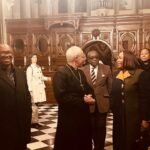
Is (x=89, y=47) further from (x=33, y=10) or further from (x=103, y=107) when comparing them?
(x=103, y=107)

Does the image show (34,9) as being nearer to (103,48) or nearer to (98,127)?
(103,48)

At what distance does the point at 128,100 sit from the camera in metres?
4.14

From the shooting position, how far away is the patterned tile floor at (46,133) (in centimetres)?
591

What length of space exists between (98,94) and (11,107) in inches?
68.5

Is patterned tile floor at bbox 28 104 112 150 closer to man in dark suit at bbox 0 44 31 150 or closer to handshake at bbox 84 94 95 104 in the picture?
handshake at bbox 84 94 95 104

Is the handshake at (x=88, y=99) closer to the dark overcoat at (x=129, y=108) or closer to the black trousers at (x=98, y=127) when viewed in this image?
the dark overcoat at (x=129, y=108)

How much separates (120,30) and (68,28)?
6.29ft

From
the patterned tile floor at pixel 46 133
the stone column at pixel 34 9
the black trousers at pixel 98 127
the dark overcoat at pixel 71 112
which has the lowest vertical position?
the patterned tile floor at pixel 46 133

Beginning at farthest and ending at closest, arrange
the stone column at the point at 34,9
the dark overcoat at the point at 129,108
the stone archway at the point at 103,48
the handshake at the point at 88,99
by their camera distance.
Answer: the stone column at the point at 34,9
the stone archway at the point at 103,48
the dark overcoat at the point at 129,108
the handshake at the point at 88,99

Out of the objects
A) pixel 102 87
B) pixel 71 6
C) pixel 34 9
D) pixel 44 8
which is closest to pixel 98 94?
pixel 102 87

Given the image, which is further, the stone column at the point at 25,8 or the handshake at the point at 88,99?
the stone column at the point at 25,8

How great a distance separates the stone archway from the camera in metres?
11.1

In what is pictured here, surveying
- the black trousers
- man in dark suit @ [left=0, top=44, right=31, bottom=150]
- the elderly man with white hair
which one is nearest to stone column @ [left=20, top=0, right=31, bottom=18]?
the black trousers

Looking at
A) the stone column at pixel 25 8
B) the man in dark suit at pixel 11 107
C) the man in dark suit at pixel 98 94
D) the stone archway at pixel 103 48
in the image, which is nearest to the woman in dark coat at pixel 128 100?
the man in dark suit at pixel 98 94
